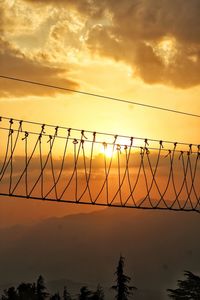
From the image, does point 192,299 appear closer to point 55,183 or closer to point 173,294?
point 173,294

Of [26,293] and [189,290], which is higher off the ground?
[189,290]

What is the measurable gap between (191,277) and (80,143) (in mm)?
26484

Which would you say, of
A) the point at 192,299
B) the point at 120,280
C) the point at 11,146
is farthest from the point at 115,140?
the point at 120,280

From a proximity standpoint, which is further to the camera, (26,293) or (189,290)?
(26,293)

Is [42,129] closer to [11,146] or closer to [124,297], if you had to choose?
[11,146]

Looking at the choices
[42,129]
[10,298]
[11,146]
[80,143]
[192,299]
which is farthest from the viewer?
[10,298]

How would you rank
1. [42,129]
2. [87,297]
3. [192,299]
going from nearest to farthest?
[42,129]
[192,299]
[87,297]

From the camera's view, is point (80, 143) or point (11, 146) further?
point (80, 143)

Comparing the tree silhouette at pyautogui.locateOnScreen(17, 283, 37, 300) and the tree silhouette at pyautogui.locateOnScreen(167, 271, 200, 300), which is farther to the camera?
the tree silhouette at pyautogui.locateOnScreen(17, 283, 37, 300)

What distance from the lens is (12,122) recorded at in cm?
2344

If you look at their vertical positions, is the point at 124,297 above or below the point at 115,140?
below

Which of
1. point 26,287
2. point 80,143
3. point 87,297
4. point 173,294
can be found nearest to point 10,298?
point 26,287

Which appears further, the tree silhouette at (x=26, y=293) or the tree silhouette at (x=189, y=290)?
the tree silhouette at (x=26, y=293)

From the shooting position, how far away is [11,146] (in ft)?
73.1
